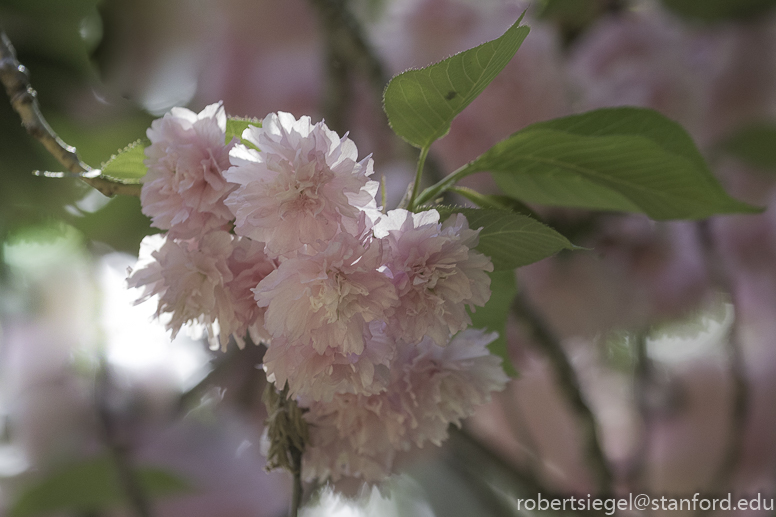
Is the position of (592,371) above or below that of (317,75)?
below

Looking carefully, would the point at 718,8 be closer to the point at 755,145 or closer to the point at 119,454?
the point at 755,145

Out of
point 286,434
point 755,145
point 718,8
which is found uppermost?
point 718,8

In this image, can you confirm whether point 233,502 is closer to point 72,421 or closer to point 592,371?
point 72,421

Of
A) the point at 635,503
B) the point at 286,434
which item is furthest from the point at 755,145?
the point at 286,434

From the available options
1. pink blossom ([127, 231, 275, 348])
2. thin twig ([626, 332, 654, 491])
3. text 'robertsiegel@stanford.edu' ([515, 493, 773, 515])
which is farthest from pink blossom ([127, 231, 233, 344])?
thin twig ([626, 332, 654, 491])

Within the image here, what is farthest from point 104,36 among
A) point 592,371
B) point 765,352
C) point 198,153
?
point 765,352

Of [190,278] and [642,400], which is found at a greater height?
[642,400]

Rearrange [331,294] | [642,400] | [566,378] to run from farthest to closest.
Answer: [642,400]
[566,378]
[331,294]
